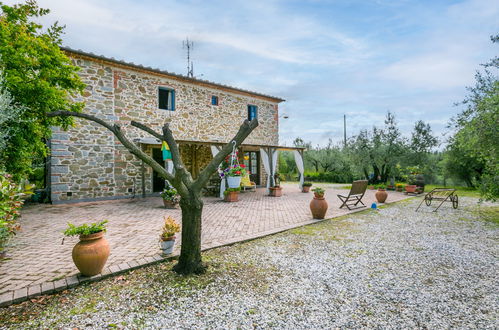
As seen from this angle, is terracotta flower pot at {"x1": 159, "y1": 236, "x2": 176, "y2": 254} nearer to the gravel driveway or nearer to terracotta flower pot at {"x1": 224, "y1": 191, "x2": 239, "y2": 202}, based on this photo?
the gravel driveway

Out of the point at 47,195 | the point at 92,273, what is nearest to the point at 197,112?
the point at 47,195

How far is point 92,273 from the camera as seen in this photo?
2873mm

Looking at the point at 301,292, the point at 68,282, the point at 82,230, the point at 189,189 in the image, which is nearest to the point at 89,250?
the point at 82,230

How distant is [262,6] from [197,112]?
6.91 metres

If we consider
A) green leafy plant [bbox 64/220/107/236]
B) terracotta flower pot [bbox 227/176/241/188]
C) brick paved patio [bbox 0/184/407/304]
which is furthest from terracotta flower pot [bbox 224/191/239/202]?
green leafy plant [bbox 64/220/107/236]

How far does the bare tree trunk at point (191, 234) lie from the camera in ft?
9.68

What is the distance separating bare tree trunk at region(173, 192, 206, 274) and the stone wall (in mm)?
7687

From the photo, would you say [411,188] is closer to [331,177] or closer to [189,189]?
[331,177]

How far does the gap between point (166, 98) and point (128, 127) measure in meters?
2.24

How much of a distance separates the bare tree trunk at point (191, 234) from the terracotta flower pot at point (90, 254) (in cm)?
94

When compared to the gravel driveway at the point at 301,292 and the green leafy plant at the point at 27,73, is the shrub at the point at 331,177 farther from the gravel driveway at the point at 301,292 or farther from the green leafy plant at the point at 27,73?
the green leafy plant at the point at 27,73

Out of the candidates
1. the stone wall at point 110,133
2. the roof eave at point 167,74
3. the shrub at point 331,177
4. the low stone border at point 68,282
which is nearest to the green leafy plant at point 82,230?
the low stone border at point 68,282

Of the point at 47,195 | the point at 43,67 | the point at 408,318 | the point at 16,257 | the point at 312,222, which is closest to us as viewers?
the point at 408,318

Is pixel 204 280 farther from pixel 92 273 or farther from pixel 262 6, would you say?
pixel 262 6
